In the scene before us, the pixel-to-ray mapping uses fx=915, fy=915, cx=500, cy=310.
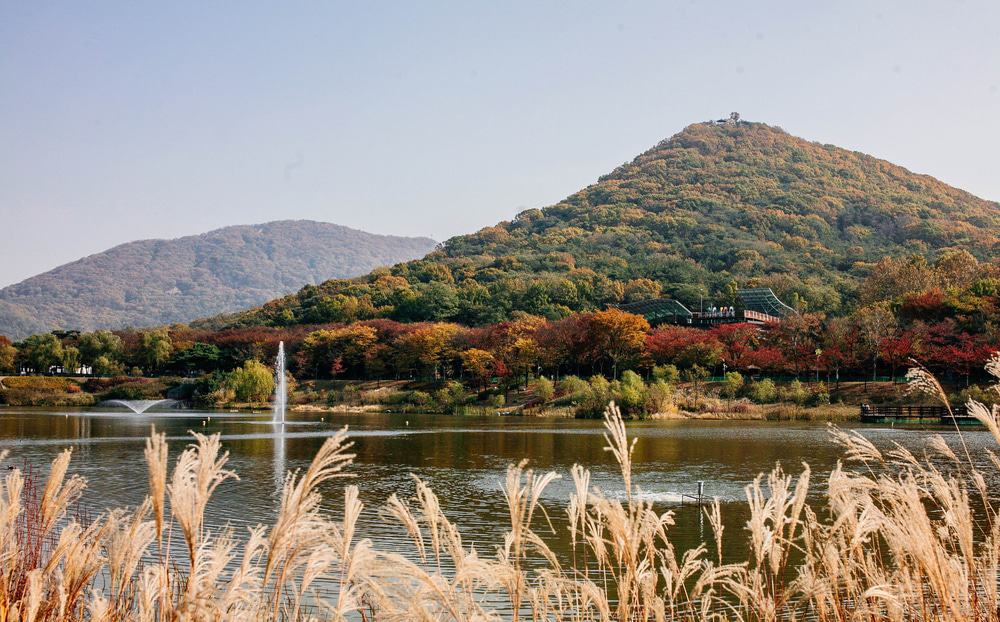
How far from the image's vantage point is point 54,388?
240 ft

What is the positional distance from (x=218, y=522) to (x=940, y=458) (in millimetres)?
22890

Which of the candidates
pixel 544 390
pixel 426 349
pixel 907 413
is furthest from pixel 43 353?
pixel 907 413

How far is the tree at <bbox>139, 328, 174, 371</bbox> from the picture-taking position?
82.9 metres

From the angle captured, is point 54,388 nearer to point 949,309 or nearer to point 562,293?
point 562,293

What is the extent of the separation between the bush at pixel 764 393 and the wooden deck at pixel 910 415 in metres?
6.63

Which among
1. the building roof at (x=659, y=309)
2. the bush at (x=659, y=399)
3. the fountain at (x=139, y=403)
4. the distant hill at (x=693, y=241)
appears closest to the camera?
the bush at (x=659, y=399)

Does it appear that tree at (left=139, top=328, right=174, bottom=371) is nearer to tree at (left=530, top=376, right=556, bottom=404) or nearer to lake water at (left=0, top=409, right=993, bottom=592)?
lake water at (left=0, top=409, right=993, bottom=592)

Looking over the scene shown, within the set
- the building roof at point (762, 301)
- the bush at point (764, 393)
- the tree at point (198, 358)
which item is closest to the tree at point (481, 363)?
the bush at point (764, 393)

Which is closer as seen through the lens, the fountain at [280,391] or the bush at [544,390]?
the fountain at [280,391]

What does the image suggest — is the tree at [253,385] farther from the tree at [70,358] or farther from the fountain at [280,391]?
the tree at [70,358]

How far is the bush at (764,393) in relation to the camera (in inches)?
2168

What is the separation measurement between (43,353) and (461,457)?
66.3m

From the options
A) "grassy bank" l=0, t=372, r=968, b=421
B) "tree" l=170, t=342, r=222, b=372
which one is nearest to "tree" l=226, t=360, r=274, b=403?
"grassy bank" l=0, t=372, r=968, b=421

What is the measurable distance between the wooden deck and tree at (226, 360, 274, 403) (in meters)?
40.5
